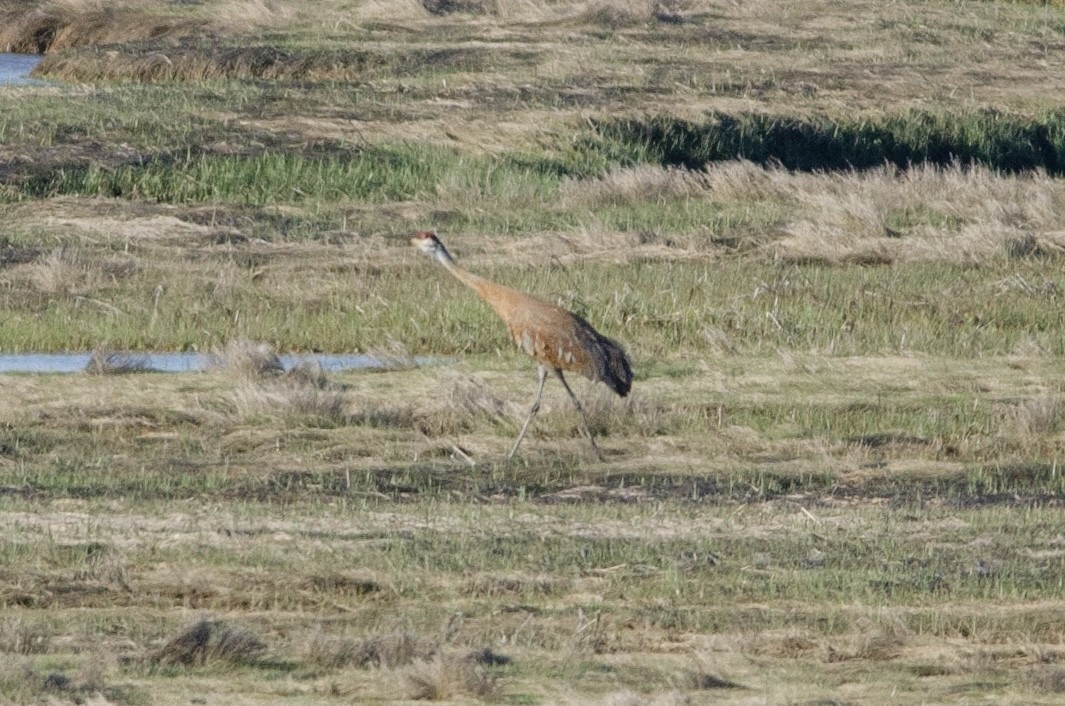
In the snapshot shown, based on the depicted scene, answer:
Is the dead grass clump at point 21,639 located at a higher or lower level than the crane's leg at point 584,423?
higher

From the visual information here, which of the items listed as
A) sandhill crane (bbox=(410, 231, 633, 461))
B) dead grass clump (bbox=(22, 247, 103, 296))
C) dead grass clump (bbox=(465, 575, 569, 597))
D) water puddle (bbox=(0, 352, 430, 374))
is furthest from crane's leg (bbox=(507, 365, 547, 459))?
dead grass clump (bbox=(22, 247, 103, 296))

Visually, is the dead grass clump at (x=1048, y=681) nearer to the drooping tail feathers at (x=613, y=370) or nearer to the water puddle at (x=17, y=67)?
the drooping tail feathers at (x=613, y=370)

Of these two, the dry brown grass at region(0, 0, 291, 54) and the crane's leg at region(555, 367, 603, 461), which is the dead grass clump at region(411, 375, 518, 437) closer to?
the crane's leg at region(555, 367, 603, 461)

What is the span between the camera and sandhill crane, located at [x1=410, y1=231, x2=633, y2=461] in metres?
12.2

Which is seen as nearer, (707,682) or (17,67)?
(707,682)

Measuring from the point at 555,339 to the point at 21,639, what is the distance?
4860mm

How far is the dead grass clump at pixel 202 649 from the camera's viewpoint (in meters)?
7.78

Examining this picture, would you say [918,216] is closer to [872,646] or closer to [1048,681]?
[872,646]

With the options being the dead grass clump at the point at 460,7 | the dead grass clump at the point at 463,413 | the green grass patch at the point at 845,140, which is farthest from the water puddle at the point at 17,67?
the dead grass clump at the point at 463,413

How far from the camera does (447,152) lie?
899 inches

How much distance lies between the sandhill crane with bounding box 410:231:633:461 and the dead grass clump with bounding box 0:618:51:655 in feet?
14.8

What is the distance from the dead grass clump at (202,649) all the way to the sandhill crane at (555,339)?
4512mm

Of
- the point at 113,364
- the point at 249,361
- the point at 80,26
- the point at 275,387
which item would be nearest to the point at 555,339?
the point at 275,387

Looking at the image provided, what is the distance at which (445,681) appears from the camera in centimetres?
747
